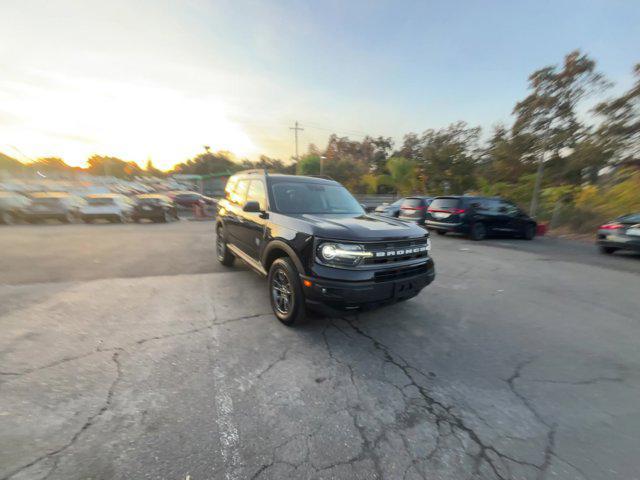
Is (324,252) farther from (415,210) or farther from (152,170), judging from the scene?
(152,170)

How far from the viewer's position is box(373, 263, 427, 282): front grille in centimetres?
319

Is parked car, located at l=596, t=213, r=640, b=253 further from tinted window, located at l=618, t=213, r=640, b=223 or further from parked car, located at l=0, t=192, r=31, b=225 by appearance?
parked car, located at l=0, t=192, r=31, b=225

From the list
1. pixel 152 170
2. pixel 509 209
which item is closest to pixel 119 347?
pixel 509 209

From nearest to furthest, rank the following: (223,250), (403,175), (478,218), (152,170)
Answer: (223,250) → (478,218) → (403,175) → (152,170)

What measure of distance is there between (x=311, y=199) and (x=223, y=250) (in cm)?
279

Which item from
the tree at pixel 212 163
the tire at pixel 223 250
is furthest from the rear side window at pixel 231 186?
the tree at pixel 212 163

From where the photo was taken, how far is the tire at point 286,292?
3.36 m

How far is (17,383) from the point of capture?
2.49 meters

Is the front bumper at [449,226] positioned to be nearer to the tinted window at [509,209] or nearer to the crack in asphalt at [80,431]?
the tinted window at [509,209]

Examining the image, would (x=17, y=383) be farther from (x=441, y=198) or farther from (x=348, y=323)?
(x=441, y=198)

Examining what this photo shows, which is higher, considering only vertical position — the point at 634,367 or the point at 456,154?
the point at 456,154

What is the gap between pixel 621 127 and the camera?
488 inches

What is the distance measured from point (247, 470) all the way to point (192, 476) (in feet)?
1.04

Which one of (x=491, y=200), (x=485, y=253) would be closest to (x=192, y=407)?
(x=485, y=253)
